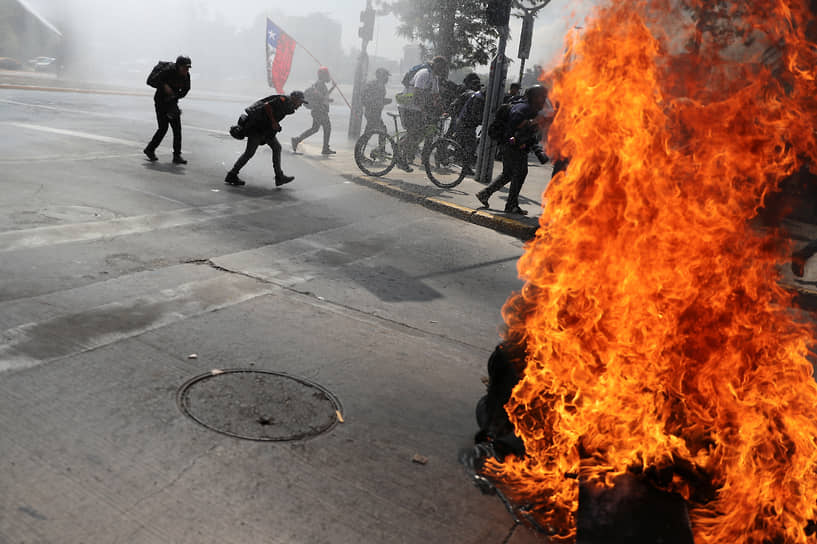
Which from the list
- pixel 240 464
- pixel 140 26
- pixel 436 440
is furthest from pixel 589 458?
pixel 140 26

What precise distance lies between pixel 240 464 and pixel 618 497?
6.03 feet

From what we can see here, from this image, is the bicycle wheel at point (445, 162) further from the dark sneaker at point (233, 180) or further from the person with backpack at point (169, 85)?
the person with backpack at point (169, 85)

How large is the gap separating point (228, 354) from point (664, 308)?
9.54ft

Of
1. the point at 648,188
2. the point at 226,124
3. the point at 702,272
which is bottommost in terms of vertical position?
the point at 226,124

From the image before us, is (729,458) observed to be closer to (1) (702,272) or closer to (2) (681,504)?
(2) (681,504)

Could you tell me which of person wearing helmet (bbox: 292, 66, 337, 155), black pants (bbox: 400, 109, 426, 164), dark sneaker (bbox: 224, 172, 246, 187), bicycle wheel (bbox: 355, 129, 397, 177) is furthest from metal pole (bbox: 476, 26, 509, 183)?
dark sneaker (bbox: 224, 172, 246, 187)

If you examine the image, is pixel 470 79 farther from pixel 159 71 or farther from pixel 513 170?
pixel 159 71

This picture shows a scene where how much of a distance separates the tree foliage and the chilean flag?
5335mm

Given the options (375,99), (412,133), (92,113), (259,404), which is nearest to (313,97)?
(375,99)

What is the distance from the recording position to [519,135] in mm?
11047

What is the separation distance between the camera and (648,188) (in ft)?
12.2

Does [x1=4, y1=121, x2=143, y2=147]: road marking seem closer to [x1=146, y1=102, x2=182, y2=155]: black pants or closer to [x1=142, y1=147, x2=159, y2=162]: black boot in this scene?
[x1=142, y1=147, x2=159, y2=162]: black boot

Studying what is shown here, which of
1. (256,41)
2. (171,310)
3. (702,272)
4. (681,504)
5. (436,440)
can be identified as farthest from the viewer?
(256,41)

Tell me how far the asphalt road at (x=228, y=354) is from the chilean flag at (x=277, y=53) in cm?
1079
